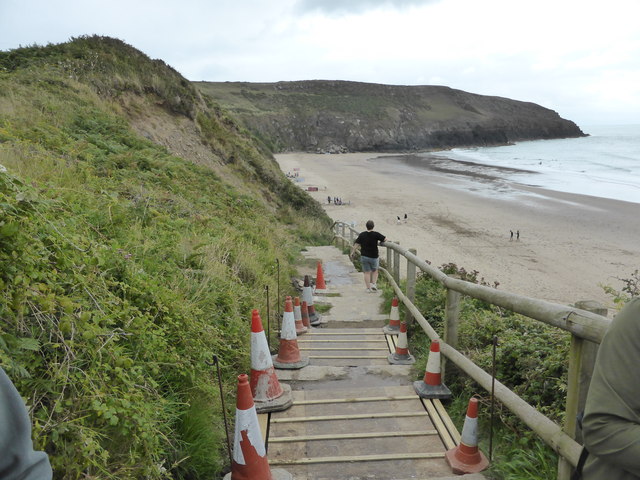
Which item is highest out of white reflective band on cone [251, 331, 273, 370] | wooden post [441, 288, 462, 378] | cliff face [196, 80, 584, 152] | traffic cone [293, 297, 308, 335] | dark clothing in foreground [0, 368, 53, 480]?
cliff face [196, 80, 584, 152]

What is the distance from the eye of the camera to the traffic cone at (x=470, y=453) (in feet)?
9.50

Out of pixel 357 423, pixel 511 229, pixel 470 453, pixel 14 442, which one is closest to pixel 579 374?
pixel 470 453

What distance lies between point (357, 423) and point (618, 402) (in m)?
2.29

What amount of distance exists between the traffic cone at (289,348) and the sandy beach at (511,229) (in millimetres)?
9141

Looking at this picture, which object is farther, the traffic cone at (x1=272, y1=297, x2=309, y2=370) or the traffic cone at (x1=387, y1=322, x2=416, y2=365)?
the traffic cone at (x1=387, y1=322, x2=416, y2=365)

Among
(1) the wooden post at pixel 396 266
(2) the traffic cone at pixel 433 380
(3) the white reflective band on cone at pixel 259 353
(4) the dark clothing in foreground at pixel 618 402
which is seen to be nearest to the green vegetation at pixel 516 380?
(2) the traffic cone at pixel 433 380

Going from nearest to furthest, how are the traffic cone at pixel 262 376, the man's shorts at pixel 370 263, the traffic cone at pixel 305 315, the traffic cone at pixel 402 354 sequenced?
the traffic cone at pixel 262 376 < the traffic cone at pixel 402 354 < the traffic cone at pixel 305 315 < the man's shorts at pixel 370 263

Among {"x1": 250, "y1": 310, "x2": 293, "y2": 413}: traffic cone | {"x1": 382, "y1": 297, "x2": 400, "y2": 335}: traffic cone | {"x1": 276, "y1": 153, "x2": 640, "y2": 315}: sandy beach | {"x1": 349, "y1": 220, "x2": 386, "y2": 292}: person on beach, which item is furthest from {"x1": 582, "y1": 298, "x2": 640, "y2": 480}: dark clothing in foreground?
{"x1": 276, "y1": 153, "x2": 640, "y2": 315}: sandy beach

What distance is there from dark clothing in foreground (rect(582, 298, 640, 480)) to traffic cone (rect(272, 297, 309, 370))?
132 inches

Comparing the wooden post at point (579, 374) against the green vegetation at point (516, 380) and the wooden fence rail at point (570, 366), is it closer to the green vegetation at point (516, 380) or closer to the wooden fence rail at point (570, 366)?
the wooden fence rail at point (570, 366)

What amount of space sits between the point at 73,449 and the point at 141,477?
46 centimetres

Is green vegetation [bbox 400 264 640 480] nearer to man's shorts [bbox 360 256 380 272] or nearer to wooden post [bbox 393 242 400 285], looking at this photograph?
wooden post [bbox 393 242 400 285]

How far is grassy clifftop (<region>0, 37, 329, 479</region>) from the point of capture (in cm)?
226

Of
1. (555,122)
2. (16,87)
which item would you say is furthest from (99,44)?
(555,122)
